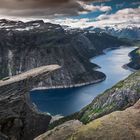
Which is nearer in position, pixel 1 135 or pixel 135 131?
pixel 135 131

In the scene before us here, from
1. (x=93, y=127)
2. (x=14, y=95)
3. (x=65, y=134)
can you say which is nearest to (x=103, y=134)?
(x=93, y=127)

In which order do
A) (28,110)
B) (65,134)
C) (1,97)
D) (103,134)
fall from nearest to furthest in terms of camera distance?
(103,134)
(65,134)
(1,97)
(28,110)

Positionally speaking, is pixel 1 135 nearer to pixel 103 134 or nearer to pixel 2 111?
pixel 2 111

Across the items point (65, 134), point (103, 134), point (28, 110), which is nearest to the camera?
point (103, 134)

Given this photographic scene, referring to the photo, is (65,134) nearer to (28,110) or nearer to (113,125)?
(113,125)

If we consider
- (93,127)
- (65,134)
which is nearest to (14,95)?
(65,134)

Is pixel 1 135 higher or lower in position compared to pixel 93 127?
lower
